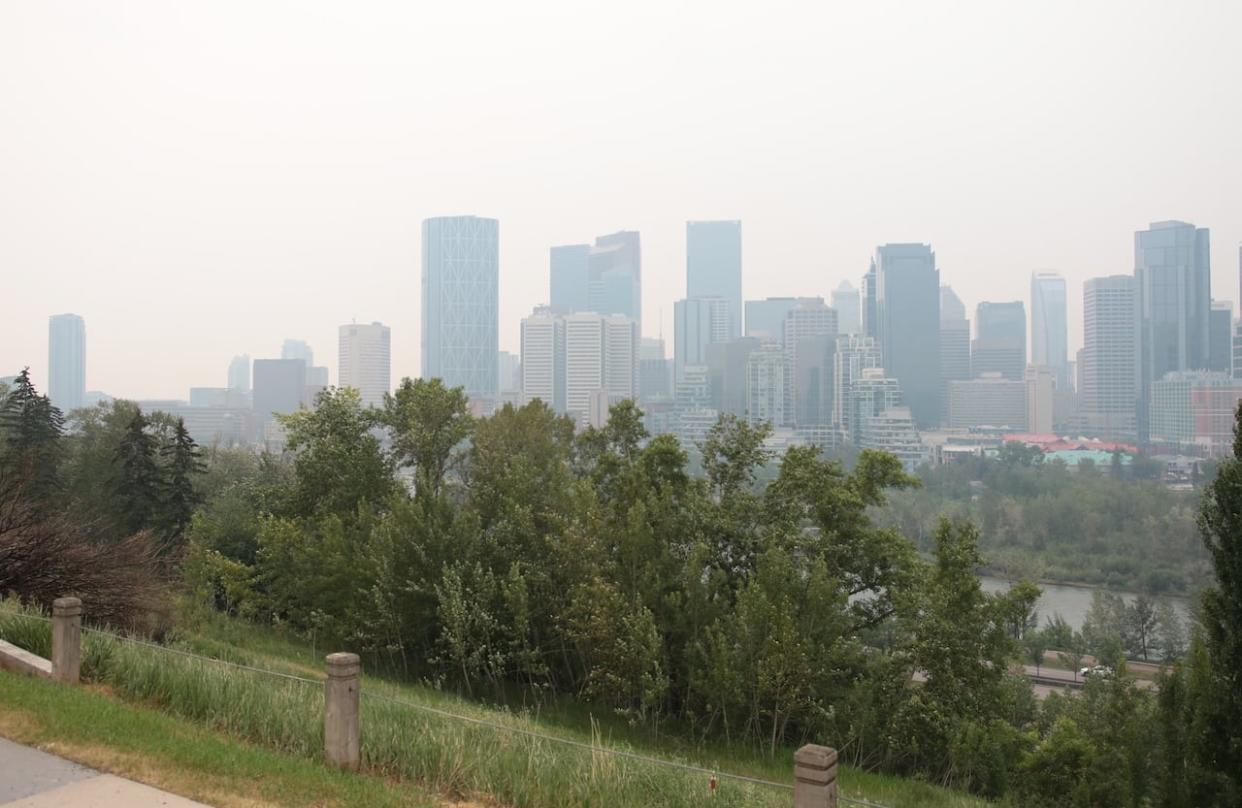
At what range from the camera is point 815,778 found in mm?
5289

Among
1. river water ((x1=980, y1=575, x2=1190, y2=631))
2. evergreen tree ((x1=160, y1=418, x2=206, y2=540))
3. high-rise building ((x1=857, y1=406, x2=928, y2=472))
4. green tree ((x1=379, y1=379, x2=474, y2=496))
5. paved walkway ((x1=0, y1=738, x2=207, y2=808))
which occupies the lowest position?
river water ((x1=980, y1=575, x2=1190, y2=631))

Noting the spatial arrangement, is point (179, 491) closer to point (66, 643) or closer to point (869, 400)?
point (66, 643)

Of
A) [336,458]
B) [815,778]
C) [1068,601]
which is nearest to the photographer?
[815,778]

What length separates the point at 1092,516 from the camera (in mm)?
85562

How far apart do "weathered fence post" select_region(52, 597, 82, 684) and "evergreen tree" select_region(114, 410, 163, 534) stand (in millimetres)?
30496

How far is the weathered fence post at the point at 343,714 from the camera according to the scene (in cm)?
684

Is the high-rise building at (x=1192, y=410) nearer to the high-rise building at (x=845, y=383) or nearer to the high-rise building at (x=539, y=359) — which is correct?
the high-rise building at (x=845, y=383)

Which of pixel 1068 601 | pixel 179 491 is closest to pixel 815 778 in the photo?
pixel 179 491

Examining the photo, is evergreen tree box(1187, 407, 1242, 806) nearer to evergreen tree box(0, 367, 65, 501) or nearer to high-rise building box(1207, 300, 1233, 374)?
evergreen tree box(0, 367, 65, 501)

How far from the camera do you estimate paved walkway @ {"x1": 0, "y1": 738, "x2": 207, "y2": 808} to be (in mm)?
6112

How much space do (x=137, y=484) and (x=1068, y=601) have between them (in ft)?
220

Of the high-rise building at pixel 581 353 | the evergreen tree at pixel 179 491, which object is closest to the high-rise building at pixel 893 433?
the high-rise building at pixel 581 353

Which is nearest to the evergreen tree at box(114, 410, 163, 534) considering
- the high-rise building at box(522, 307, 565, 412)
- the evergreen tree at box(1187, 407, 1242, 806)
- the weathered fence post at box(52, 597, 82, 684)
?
the weathered fence post at box(52, 597, 82, 684)

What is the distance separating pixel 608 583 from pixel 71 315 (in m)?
186
